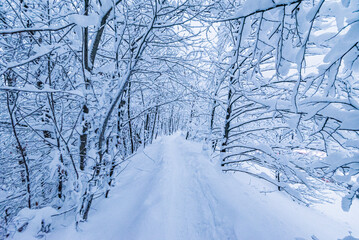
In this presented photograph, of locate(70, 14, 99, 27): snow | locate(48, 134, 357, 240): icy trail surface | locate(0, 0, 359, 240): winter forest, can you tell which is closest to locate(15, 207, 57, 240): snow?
locate(0, 0, 359, 240): winter forest

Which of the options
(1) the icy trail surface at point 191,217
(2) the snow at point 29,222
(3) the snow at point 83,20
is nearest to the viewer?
(3) the snow at point 83,20

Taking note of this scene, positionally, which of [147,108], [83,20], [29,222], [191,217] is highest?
[83,20]

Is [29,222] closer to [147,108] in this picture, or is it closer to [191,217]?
[147,108]

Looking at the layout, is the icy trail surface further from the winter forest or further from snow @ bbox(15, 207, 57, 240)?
snow @ bbox(15, 207, 57, 240)

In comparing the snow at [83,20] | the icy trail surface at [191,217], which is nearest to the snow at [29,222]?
the icy trail surface at [191,217]

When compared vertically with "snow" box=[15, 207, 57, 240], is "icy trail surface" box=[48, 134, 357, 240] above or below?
below

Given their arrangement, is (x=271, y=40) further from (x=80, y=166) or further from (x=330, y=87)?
(x=80, y=166)

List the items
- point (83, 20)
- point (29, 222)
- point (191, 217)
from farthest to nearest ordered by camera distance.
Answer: point (191, 217) < point (29, 222) < point (83, 20)

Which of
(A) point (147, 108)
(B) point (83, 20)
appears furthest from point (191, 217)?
(B) point (83, 20)

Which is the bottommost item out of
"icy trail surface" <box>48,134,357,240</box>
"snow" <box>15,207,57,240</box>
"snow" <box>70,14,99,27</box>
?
"icy trail surface" <box>48,134,357,240</box>

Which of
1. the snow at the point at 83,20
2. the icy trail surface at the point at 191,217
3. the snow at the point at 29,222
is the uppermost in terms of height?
the snow at the point at 83,20

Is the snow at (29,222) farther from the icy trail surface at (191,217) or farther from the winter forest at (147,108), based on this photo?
the icy trail surface at (191,217)

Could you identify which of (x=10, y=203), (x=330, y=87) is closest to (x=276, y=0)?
(x=330, y=87)

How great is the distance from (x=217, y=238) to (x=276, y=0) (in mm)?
2932
